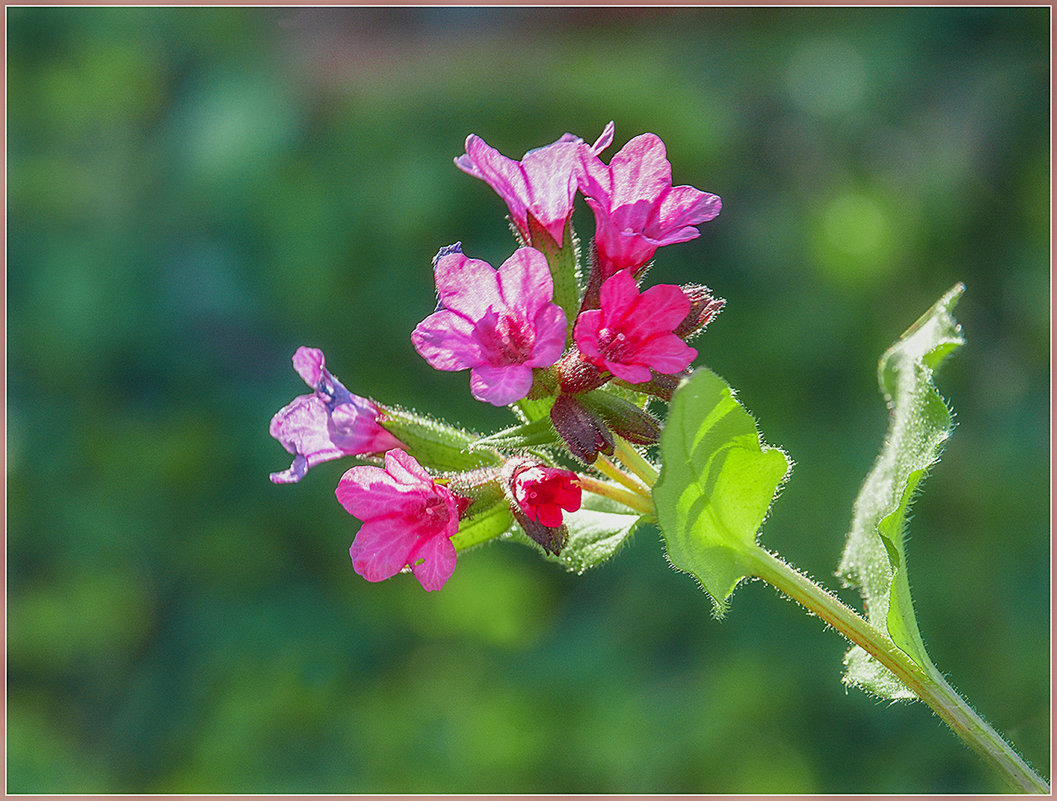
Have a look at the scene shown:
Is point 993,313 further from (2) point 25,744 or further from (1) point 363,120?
(2) point 25,744

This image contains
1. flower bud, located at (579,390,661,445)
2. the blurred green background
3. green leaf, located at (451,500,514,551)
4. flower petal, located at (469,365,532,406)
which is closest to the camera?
flower petal, located at (469,365,532,406)

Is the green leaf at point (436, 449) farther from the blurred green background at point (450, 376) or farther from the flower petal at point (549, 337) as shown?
Result: the blurred green background at point (450, 376)

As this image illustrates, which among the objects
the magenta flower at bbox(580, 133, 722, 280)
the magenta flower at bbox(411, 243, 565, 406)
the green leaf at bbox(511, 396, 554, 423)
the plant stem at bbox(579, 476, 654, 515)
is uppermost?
the magenta flower at bbox(580, 133, 722, 280)

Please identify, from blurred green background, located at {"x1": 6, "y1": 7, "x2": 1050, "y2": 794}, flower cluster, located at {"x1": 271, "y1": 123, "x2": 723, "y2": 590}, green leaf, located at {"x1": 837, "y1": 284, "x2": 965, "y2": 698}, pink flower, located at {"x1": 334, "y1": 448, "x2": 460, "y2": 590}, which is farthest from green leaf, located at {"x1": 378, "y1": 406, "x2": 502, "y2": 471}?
blurred green background, located at {"x1": 6, "y1": 7, "x2": 1050, "y2": 794}

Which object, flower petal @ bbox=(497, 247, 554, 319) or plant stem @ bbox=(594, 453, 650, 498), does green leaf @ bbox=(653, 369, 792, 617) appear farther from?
flower petal @ bbox=(497, 247, 554, 319)

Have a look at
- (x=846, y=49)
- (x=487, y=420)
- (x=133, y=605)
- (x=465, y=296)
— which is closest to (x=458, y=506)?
(x=465, y=296)

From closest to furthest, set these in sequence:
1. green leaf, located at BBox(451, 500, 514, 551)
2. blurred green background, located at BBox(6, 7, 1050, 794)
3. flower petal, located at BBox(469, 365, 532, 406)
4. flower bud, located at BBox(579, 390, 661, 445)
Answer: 1. flower petal, located at BBox(469, 365, 532, 406)
2. flower bud, located at BBox(579, 390, 661, 445)
3. green leaf, located at BBox(451, 500, 514, 551)
4. blurred green background, located at BBox(6, 7, 1050, 794)

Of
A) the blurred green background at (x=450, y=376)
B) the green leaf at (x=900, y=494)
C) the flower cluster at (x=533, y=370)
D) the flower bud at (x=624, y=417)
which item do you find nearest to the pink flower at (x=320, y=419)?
the flower cluster at (x=533, y=370)

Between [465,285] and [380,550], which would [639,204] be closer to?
[465,285]
